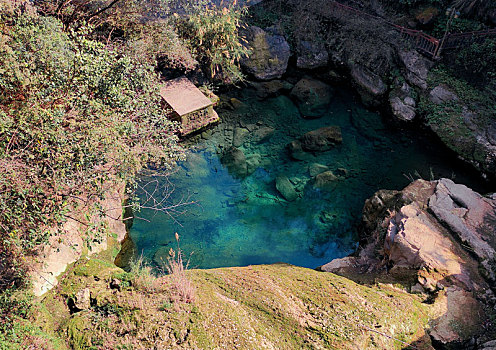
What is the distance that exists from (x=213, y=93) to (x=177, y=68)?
1580mm

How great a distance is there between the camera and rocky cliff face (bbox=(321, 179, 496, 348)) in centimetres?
Answer: 581

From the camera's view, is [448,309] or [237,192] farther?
[237,192]

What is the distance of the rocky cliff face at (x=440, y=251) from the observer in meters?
5.81

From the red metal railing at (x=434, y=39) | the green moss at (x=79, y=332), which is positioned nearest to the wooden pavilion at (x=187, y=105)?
the green moss at (x=79, y=332)

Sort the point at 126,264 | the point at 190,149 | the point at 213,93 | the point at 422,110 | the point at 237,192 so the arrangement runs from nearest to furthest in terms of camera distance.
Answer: the point at 126,264, the point at 237,192, the point at 190,149, the point at 422,110, the point at 213,93

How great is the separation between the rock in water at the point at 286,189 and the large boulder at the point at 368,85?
5073 millimetres

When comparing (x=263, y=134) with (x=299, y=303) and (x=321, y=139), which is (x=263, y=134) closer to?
(x=321, y=139)

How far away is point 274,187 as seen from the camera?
10391 mm

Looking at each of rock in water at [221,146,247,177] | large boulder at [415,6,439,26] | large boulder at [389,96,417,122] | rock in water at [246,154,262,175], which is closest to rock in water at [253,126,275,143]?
rock in water at [246,154,262,175]

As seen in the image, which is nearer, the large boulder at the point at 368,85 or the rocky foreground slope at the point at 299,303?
the rocky foreground slope at the point at 299,303

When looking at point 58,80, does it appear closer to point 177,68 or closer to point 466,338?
point 177,68

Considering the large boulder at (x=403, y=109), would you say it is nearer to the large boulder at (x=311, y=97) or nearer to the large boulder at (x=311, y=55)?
the large boulder at (x=311, y=97)

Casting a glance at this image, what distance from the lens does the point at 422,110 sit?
464 inches

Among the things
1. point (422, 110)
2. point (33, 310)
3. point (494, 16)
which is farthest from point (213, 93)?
point (494, 16)
